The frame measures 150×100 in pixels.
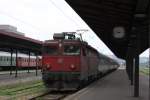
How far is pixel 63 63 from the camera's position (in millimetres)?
22797

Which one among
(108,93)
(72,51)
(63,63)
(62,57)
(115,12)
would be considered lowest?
(108,93)

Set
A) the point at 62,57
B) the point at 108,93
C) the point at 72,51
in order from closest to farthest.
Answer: the point at 108,93 → the point at 62,57 → the point at 72,51

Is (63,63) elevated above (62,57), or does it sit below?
below

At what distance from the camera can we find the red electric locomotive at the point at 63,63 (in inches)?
884

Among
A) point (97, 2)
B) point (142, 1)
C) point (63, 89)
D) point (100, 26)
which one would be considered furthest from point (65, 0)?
point (100, 26)

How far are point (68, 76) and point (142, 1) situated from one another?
8836 millimetres

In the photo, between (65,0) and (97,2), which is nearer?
(65,0)

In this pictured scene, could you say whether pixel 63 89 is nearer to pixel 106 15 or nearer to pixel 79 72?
pixel 79 72

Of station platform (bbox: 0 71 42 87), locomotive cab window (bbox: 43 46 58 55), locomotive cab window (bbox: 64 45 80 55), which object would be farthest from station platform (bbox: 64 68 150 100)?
station platform (bbox: 0 71 42 87)

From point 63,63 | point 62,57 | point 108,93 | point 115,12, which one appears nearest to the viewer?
point 108,93

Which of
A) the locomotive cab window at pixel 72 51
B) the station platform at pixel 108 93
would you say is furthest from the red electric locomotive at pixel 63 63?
the station platform at pixel 108 93

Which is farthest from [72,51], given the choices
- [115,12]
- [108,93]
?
[108,93]

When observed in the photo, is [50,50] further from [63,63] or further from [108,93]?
[108,93]

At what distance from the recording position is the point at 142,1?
48.0 ft
